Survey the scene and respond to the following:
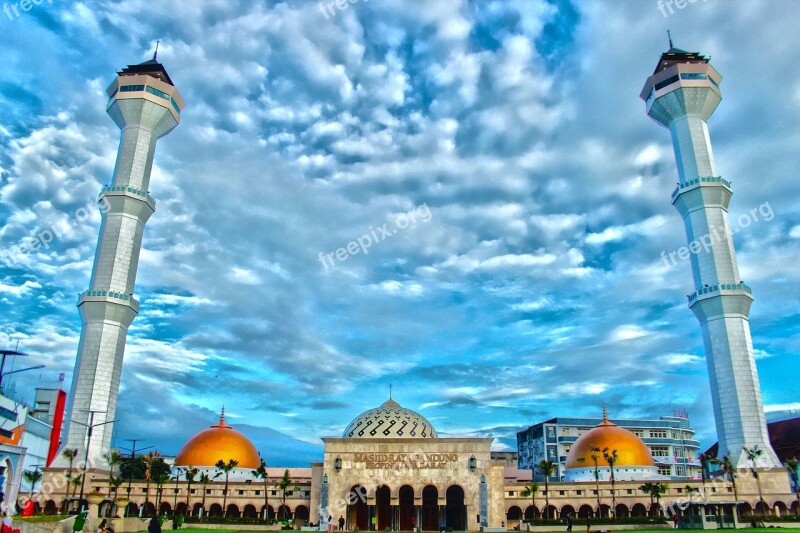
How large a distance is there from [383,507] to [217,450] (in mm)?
19233

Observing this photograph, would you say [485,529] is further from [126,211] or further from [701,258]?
[126,211]

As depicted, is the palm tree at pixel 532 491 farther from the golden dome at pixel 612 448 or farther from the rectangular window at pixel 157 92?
the rectangular window at pixel 157 92

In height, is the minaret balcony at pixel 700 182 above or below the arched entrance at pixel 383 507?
above

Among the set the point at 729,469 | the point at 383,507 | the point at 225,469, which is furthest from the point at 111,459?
the point at 729,469

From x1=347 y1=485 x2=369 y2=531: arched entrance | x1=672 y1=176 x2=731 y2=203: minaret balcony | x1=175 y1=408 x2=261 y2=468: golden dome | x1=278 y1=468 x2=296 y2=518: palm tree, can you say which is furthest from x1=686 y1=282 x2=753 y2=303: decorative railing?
x1=175 y1=408 x2=261 y2=468: golden dome

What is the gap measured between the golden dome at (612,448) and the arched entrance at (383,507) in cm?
2102

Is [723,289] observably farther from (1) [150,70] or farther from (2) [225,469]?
(1) [150,70]

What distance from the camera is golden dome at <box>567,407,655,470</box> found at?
58250mm

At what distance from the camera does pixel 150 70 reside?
68.2m

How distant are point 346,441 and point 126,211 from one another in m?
32.4

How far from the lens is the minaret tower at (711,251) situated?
5444 cm

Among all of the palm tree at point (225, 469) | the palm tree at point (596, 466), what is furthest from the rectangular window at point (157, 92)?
the palm tree at point (596, 466)

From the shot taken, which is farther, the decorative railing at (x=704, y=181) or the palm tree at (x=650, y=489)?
the decorative railing at (x=704, y=181)

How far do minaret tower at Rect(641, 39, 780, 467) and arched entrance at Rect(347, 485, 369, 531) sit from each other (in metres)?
33.0
